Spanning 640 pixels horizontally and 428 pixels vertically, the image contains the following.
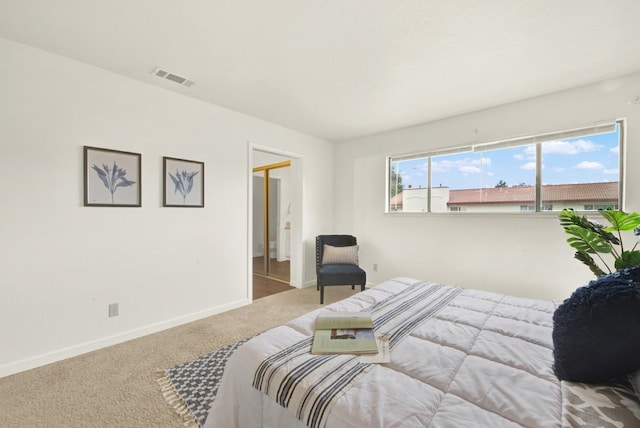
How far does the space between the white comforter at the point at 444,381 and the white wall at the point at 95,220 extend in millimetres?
1889

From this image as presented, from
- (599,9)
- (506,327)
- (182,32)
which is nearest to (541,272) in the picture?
(506,327)

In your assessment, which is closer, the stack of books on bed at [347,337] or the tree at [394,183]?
the stack of books on bed at [347,337]

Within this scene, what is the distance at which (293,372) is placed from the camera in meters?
1.11

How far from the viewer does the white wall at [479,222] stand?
2.66 meters

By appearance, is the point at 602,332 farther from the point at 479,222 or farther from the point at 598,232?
the point at 479,222

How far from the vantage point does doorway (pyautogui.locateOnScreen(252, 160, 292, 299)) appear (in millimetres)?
4957

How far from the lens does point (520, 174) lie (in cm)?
320

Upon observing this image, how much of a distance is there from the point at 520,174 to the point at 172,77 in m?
3.88

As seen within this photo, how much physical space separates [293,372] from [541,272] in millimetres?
3082

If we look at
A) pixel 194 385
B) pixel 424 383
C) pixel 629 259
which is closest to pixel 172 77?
pixel 194 385

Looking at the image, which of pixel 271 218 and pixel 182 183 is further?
pixel 271 218

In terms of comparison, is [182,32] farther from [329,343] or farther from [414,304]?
[414,304]

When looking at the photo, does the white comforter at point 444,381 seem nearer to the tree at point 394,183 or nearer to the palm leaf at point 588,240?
the palm leaf at point 588,240

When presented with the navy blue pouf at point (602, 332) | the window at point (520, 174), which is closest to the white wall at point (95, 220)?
the window at point (520, 174)
